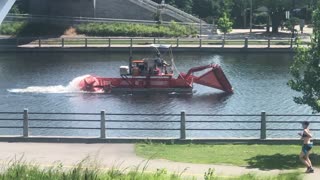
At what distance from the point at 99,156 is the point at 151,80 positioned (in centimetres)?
2346

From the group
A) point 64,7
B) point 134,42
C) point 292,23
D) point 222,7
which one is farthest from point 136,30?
point 222,7

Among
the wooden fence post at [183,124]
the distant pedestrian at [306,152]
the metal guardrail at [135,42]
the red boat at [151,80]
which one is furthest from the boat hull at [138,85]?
the distant pedestrian at [306,152]

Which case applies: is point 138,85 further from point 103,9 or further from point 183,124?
point 103,9

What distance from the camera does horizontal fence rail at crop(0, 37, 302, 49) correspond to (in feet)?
218

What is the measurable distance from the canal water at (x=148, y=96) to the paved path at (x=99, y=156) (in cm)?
635

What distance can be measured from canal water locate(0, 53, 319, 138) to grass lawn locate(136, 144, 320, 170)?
6.13 metres

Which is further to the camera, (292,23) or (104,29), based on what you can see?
(104,29)

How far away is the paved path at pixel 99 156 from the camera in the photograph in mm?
16656

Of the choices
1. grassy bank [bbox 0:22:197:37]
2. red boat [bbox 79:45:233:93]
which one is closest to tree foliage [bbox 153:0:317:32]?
grassy bank [bbox 0:22:197:37]

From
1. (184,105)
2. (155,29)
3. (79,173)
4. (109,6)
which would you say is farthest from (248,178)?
(109,6)

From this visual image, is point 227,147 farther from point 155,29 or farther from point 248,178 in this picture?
point 155,29

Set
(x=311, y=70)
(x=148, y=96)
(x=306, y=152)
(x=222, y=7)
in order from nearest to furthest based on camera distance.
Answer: (x=306, y=152) → (x=311, y=70) → (x=148, y=96) → (x=222, y=7)

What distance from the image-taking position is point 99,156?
18.3 m

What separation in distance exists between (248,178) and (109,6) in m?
69.8
